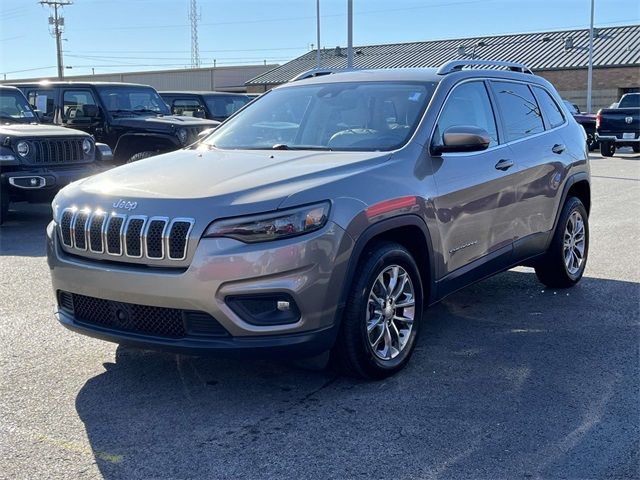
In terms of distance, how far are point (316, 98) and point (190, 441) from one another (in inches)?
110

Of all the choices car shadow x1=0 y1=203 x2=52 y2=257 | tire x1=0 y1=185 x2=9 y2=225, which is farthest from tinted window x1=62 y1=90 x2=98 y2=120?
tire x1=0 y1=185 x2=9 y2=225

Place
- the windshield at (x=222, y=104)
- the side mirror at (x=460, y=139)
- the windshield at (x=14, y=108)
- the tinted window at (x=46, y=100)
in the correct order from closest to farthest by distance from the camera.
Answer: the side mirror at (x=460, y=139) → the windshield at (x=14, y=108) → the tinted window at (x=46, y=100) → the windshield at (x=222, y=104)

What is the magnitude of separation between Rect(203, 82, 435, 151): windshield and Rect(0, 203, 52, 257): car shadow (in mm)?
3877

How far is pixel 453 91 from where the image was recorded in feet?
16.9

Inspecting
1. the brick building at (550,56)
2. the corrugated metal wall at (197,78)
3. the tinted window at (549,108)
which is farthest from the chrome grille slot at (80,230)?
the corrugated metal wall at (197,78)

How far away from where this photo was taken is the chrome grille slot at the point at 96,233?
395 centimetres

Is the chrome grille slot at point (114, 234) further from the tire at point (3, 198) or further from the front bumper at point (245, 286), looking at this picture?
the tire at point (3, 198)

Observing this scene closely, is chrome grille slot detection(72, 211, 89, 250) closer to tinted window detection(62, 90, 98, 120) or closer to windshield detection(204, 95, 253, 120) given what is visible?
tinted window detection(62, 90, 98, 120)

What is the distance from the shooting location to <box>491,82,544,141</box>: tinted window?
5.70 m

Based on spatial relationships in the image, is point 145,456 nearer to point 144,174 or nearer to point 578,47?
point 144,174

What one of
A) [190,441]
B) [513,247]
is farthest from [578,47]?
[190,441]

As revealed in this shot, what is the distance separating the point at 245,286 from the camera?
367 centimetres

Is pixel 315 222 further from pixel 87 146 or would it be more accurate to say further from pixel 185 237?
pixel 87 146

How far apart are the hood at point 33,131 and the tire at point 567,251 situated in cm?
705
